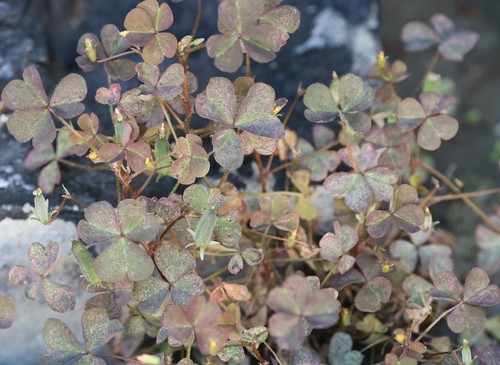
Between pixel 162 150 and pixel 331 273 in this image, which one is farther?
pixel 331 273

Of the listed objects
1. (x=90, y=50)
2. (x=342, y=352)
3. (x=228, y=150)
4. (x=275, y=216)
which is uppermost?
(x=90, y=50)

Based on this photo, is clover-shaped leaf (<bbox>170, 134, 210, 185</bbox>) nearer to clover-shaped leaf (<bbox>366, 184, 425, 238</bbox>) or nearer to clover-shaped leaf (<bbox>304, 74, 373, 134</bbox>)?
clover-shaped leaf (<bbox>304, 74, 373, 134</bbox>)

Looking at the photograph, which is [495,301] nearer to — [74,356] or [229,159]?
[229,159]

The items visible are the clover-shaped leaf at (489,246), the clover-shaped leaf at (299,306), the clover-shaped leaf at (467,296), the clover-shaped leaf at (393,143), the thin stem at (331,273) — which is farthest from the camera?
the clover-shaped leaf at (489,246)

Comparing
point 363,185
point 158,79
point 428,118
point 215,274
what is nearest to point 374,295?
point 363,185

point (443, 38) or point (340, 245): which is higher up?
point (443, 38)

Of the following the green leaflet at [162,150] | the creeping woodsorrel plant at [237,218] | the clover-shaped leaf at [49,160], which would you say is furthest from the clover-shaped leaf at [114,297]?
the clover-shaped leaf at [49,160]

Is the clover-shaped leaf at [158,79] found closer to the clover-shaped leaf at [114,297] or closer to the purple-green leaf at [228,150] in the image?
the purple-green leaf at [228,150]

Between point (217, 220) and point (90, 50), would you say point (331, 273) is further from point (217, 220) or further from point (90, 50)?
point (90, 50)
